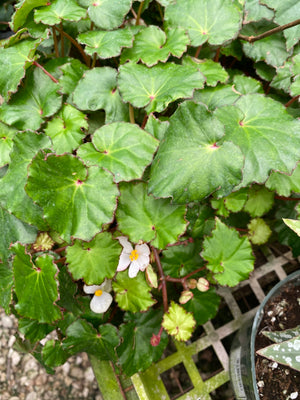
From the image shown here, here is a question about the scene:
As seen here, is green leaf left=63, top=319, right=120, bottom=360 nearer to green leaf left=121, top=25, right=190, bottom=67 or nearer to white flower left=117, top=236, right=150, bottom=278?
white flower left=117, top=236, right=150, bottom=278

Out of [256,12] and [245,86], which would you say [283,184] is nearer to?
[245,86]

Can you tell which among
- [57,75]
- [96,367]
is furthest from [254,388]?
[57,75]

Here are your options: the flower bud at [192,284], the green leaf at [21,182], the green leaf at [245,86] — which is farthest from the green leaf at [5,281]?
the green leaf at [245,86]

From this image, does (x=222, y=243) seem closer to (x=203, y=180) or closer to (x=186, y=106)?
(x=203, y=180)

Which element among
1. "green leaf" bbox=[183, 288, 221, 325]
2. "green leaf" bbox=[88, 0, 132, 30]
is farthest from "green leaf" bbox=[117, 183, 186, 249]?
"green leaf" bbox=[88, 0, 132, 30]

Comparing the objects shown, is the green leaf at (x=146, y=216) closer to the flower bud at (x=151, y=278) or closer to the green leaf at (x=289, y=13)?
the flower bud at (x=151, y=278)

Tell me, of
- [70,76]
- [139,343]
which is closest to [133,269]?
[139,343]
